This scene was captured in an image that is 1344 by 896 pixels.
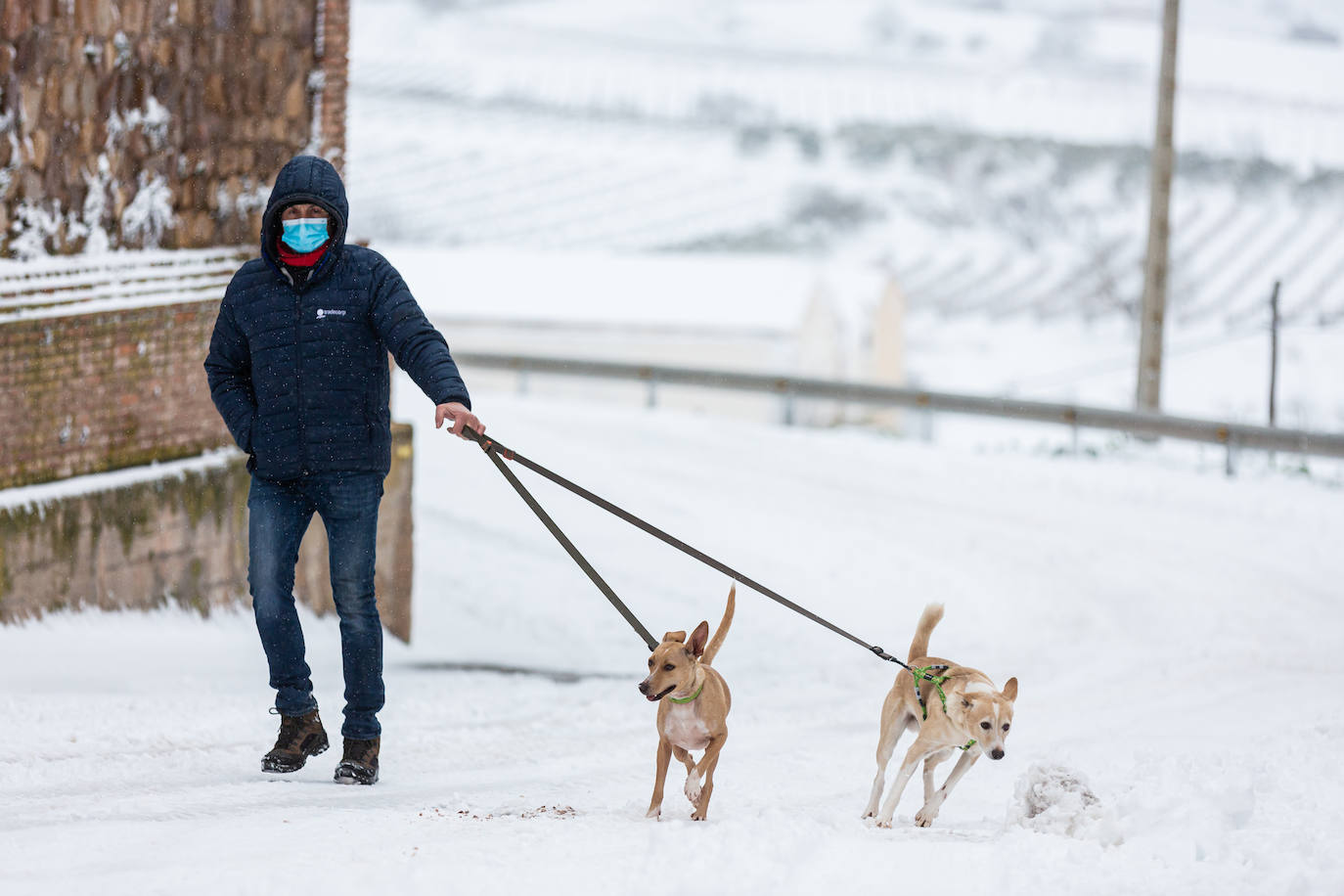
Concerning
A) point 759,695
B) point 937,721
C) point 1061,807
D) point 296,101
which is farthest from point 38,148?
point 1061,807

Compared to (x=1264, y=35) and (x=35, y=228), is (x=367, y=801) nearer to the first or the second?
(x=35, y=228)

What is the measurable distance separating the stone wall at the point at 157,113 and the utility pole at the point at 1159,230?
444 inches

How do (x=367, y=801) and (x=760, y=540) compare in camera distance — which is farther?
(x=760, y=540)

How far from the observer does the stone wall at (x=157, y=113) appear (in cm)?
719

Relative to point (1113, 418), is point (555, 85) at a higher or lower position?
higher

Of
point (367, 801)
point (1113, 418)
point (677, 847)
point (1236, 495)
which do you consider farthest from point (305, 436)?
point (1113, 418)

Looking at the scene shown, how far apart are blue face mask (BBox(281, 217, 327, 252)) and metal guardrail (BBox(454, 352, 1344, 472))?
11.2m

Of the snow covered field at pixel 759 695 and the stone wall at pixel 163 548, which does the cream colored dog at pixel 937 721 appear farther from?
the stone wall at pixel 163 548

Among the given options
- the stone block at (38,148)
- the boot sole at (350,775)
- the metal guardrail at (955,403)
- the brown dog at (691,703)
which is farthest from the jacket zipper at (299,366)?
the metal guardrail at (955,403)

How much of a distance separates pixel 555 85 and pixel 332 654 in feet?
141

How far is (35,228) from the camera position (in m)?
7.26

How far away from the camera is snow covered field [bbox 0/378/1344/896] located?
168 inches

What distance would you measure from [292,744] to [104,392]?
2.97 m

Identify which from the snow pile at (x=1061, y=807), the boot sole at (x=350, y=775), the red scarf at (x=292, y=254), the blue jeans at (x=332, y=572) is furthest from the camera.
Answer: the boot sole at (x=350, y=775)
